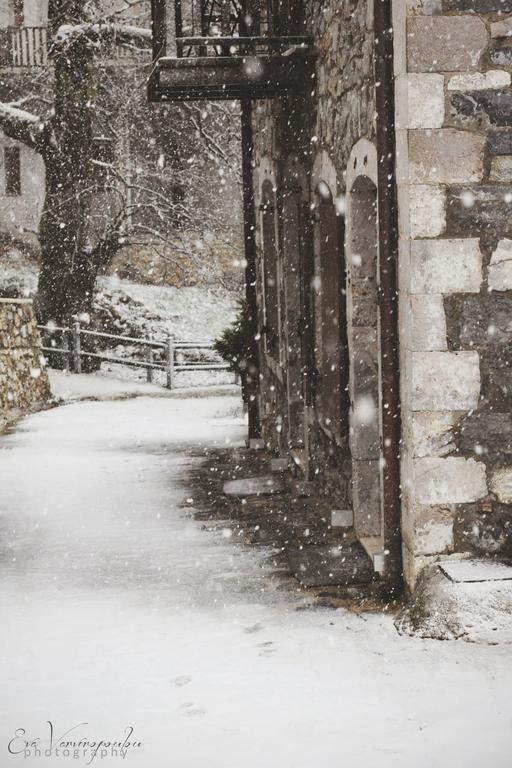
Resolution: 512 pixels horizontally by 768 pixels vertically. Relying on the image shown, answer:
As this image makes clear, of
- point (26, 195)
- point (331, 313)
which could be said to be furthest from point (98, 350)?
point (331, 313)

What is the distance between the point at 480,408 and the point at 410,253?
33.7 inches

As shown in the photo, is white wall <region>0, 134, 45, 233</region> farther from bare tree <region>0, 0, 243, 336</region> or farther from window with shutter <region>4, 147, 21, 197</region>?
bare tree <region>0, 0, 243, 336</region>

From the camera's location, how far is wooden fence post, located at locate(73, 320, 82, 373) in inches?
698

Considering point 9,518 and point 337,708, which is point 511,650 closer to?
point 337,708

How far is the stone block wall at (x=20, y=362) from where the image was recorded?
1357 centimetres

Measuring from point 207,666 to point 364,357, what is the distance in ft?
7.73

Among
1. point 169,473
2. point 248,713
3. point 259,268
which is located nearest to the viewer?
point 248,713

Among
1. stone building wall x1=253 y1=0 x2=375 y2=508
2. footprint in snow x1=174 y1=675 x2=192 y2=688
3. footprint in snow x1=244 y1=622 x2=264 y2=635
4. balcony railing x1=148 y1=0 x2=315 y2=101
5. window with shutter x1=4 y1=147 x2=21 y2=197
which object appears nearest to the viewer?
footprint in snow x1=174 y1=675 x2=192 y2=688

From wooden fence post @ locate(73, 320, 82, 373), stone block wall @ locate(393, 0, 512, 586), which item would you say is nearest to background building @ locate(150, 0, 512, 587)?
stone block wall @ locate(393, 0, 512, 586)

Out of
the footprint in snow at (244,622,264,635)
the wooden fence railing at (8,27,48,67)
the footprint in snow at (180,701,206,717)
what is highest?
the wooden fence railing at (8,27,48,67)

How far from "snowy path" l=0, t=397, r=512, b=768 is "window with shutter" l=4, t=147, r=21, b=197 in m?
21.0

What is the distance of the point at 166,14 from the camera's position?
6.85 m

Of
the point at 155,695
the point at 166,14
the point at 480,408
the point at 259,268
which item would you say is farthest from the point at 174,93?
the point at 155,695

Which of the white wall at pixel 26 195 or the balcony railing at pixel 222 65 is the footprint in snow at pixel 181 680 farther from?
the white wall at pixel 26 195
